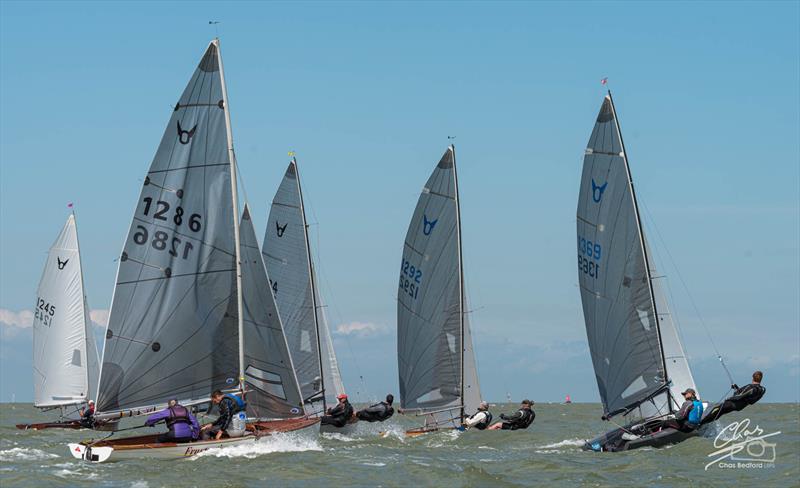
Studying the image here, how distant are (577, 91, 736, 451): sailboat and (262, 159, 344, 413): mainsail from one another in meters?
12.0

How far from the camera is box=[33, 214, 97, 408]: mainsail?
50.2m

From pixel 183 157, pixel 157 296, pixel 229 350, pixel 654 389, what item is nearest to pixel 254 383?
pixel 229 350

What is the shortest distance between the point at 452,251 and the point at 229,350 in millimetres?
14184

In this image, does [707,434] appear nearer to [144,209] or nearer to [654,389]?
[654,389]

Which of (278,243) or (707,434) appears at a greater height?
(278,243)

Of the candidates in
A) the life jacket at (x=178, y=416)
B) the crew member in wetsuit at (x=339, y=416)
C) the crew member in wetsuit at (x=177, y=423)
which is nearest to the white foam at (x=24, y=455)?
the crew member in wetsuit at (x=177, y=423)

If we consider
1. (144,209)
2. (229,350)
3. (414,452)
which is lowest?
(414,452)

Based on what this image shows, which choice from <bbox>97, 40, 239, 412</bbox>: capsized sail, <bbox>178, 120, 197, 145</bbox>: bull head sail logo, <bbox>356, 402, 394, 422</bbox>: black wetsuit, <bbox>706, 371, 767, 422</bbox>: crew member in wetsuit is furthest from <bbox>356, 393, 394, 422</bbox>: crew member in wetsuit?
<bbox>178, 120, 197, 145</bbox>: bull head sail logo

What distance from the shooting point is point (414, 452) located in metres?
32.3

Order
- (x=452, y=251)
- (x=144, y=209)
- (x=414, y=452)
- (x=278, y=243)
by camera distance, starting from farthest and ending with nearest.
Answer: (x=278, y=243) → (x=452, y=251) → (x=414, y=452) → (x=144, y=209)

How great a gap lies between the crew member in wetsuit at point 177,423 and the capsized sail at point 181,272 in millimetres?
1364

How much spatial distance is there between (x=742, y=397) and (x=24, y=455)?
18032 mm

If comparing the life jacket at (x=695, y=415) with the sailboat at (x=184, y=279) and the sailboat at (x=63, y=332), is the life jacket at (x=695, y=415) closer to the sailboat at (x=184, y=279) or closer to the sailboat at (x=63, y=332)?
the sailboat at (x=184, y=279)
